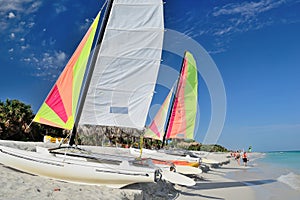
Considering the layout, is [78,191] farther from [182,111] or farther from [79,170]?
[182,111]

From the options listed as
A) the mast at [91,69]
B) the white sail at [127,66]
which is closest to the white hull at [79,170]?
the mast at [91,69]

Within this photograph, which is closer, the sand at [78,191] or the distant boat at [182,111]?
the sand at [78,191]

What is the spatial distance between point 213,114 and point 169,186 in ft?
28.4

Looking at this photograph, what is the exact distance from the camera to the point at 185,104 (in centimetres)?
1719

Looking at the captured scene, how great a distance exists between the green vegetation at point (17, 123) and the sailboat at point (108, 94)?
11111 mm

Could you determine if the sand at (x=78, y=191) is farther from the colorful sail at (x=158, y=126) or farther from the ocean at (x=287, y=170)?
the colorful sail at (x=158, y=126)

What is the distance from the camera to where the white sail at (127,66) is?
27.9ft

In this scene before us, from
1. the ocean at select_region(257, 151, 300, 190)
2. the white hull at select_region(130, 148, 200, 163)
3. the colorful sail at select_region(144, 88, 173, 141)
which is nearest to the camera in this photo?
the ocean at select_region(257, 151, 300, 190)

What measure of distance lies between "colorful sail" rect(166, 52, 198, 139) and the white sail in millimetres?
7227

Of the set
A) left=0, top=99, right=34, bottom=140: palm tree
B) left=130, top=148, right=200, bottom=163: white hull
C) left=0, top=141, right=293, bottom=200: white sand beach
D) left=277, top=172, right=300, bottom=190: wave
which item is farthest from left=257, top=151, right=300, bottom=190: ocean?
left=0, top=99, right=34, bottom=140: palm tree

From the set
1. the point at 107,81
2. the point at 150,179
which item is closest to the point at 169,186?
the point at 150,179

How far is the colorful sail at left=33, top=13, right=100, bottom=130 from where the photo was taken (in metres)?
7.75

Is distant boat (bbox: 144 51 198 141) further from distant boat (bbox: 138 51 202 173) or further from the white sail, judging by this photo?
the white sail

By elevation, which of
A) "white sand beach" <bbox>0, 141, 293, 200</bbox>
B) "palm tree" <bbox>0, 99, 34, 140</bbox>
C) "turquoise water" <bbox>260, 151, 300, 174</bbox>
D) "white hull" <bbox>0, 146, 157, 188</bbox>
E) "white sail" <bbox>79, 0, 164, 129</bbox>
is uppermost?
"white sail" <bbox>79, 0, 164, 129</bbox>
